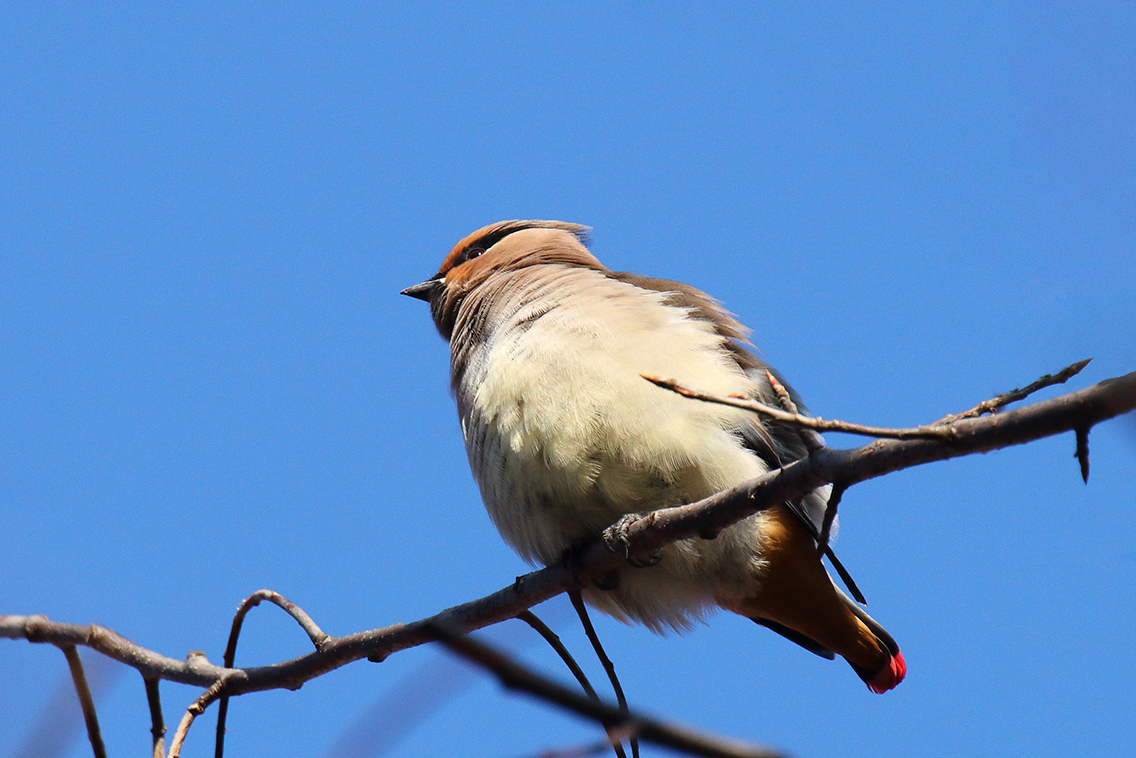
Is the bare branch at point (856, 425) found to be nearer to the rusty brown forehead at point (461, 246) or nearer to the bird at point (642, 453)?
the bird at point (642, 453)

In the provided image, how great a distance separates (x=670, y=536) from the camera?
3053 mm

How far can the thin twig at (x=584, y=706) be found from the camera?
3.00ft

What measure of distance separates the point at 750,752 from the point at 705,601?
326 cm

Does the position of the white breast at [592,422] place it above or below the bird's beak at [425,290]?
below

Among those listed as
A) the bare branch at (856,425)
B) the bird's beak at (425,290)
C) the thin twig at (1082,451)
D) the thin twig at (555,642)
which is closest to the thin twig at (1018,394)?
the bare branch at (856,425)

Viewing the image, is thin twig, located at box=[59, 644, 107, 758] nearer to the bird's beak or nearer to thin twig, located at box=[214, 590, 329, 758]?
thin twig, located at box=[214, 590, 329, 758]

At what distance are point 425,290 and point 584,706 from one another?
16.5 ft

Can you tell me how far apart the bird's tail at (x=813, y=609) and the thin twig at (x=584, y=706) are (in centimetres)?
296

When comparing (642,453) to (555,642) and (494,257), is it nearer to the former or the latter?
(555,642)

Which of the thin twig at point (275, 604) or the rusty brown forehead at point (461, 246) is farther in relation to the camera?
the rusty brown forehead at point (461, 246)

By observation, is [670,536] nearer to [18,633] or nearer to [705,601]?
[705,601]

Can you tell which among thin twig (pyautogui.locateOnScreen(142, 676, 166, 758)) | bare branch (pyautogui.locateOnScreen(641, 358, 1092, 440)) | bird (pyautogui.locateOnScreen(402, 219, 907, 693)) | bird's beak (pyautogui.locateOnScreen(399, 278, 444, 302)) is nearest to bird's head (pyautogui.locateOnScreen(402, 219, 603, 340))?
bird's beak (pyautogui.locateOnScreen(399, 278, 444, 302))

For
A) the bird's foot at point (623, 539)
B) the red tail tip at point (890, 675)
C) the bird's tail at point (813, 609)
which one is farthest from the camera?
the red tail tip at point (890, 675)

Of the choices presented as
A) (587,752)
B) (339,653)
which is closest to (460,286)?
(339,653)
